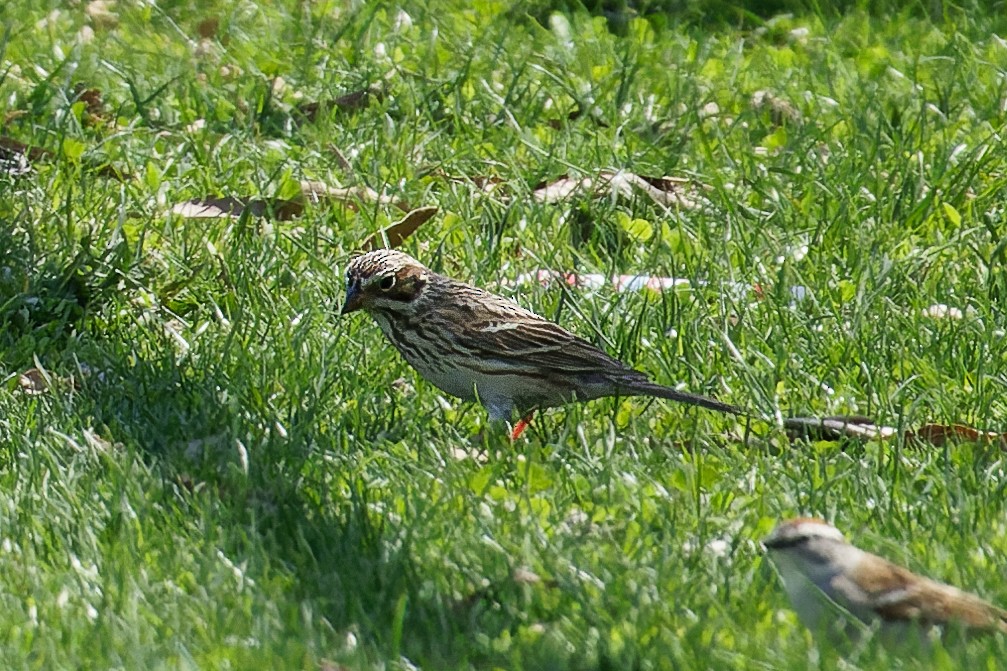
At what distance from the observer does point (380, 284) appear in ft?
19.9

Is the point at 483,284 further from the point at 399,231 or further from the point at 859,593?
the point at 859,593

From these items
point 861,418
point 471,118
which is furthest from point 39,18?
point 861,418

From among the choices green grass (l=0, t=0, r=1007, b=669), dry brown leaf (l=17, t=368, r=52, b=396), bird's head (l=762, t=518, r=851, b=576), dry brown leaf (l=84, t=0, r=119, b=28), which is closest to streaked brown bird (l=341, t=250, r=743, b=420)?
green grass (l=0, t=0, r=1007, b=669)

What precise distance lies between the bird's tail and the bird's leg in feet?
1.13

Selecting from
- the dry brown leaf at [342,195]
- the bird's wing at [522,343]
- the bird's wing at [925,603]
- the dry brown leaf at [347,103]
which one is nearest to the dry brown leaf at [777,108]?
the dry brown leaf at [347,103]

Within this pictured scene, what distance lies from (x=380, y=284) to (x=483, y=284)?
1029 millimetres

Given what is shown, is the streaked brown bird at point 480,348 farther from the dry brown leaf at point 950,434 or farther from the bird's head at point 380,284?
the dry brown leaf at point 950,434

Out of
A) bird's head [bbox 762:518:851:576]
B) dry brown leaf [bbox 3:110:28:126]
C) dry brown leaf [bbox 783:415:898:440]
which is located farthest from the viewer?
dry brown leaf [bbox 3:110:28:126]

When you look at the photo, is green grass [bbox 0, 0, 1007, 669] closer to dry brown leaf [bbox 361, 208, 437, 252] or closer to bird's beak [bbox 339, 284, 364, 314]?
dry brown leaf [bbox 361, 208, 437, 252]

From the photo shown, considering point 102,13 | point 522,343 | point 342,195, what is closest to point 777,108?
point 342,195

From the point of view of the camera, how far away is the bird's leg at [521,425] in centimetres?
585

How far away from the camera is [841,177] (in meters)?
7.65

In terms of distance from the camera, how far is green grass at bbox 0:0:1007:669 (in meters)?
4.52

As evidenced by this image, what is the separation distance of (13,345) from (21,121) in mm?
2150
